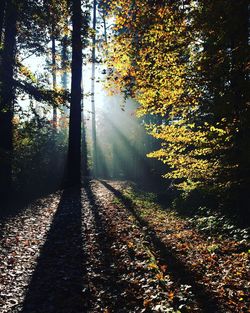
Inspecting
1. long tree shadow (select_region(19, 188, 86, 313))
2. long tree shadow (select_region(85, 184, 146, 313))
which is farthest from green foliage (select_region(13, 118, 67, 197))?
long tree shadow (select_region(85, 184, 146, 313))

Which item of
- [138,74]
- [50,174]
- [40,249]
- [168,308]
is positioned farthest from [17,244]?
[50,174]

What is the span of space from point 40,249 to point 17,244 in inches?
34.0

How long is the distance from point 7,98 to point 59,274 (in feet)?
32.3

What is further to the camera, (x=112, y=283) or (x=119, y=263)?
(x=119, y=263)

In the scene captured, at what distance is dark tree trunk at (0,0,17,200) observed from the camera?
13.9 metres

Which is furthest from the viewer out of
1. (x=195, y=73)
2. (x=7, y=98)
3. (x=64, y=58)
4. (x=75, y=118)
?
(x=64, y=58)

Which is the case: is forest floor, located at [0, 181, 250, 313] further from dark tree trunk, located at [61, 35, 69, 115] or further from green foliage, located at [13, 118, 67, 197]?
dark tree trunk, located at [61, 35, 69, 115]

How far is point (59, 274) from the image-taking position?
6.71 meters

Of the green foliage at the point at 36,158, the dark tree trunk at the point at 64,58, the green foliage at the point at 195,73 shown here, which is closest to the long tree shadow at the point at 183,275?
the green foliage at the point at 195,73

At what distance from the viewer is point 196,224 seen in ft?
36.1

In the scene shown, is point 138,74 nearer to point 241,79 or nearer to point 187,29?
point 187,29

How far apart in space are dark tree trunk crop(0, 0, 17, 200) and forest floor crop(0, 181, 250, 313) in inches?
157

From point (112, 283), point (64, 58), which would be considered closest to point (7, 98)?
point (112, 283)

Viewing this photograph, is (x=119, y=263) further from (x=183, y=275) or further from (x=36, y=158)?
(x=36, y=158)
